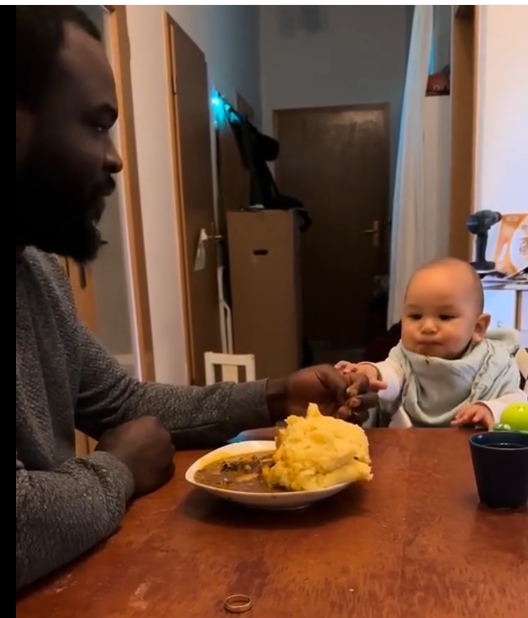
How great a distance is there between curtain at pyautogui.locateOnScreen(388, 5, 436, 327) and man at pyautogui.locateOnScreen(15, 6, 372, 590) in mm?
2662

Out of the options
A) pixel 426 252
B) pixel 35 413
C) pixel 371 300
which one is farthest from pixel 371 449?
pixel 371 300

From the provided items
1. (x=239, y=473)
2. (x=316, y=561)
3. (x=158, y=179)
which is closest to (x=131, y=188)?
(x=158, y=179)

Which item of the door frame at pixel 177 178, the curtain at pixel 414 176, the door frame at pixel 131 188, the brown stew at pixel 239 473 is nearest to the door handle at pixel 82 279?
the door frame at pixel 131 188

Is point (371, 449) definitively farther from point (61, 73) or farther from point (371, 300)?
point (371, 300)

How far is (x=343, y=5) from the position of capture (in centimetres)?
545

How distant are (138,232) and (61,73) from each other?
185cm

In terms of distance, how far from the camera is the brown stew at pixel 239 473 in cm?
86

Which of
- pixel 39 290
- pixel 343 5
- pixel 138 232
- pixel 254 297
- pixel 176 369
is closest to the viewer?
pixel 39 290

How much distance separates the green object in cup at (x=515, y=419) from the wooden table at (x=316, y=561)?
0.54 feet

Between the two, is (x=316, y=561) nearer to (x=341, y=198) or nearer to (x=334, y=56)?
(x=341, y=198)

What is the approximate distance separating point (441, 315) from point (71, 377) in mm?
812

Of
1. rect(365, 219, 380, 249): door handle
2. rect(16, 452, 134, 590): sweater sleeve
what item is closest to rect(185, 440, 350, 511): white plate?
rect(16, 452, 134, 590): sweater sleeve

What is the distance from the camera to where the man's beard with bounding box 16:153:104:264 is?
871 millimetres

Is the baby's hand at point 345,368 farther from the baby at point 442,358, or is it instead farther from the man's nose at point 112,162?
the man's nose at point 112,162
